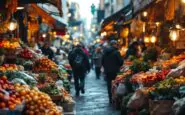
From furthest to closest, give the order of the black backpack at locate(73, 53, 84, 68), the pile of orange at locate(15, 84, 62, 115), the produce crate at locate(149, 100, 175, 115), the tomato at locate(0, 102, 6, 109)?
the black backpack at locate(73, 53, 84, 68)
the produce crate at locate(149, 100, 175, 115)
the pile of orange at locate(15, 84, 62, 115)
the tomato at locate(0, 102, 6, 109)

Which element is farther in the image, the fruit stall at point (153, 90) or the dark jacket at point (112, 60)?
the dark jacket at point (112, 60)

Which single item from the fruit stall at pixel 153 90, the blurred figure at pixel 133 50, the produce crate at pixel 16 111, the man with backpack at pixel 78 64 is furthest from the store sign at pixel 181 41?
the produce crate at pixel 16 111

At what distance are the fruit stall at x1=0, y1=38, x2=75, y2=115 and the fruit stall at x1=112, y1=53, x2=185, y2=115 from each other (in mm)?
1520

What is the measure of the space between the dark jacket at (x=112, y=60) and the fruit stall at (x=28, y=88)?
6.53ft

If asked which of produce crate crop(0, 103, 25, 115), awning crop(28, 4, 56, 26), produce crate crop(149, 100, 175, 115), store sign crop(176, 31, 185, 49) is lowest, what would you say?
produce crate crop(149, 100, 175, 115)

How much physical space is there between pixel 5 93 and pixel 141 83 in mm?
5363

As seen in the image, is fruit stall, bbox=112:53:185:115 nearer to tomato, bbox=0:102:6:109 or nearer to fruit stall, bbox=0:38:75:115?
fruit stall, bbox=0:38:75:115

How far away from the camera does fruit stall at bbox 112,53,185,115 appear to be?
9.60 meters

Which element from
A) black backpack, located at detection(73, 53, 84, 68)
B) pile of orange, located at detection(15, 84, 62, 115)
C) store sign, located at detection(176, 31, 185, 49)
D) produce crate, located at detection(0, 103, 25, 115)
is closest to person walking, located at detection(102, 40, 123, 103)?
store sign, located at detection(176, 31, 185, 49)

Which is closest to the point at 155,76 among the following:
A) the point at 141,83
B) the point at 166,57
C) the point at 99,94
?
the point at 141,83

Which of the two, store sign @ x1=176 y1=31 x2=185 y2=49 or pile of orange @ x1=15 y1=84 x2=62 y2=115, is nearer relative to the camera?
pile of orange @ x1=15 y1=84 x2=62 y2=115

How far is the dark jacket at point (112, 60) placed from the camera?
629 inches

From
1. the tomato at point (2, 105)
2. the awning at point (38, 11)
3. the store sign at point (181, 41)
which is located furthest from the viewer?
the awning at point (38, 11)

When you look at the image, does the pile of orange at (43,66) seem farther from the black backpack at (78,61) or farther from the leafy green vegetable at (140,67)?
the black backpack at (78,61)
